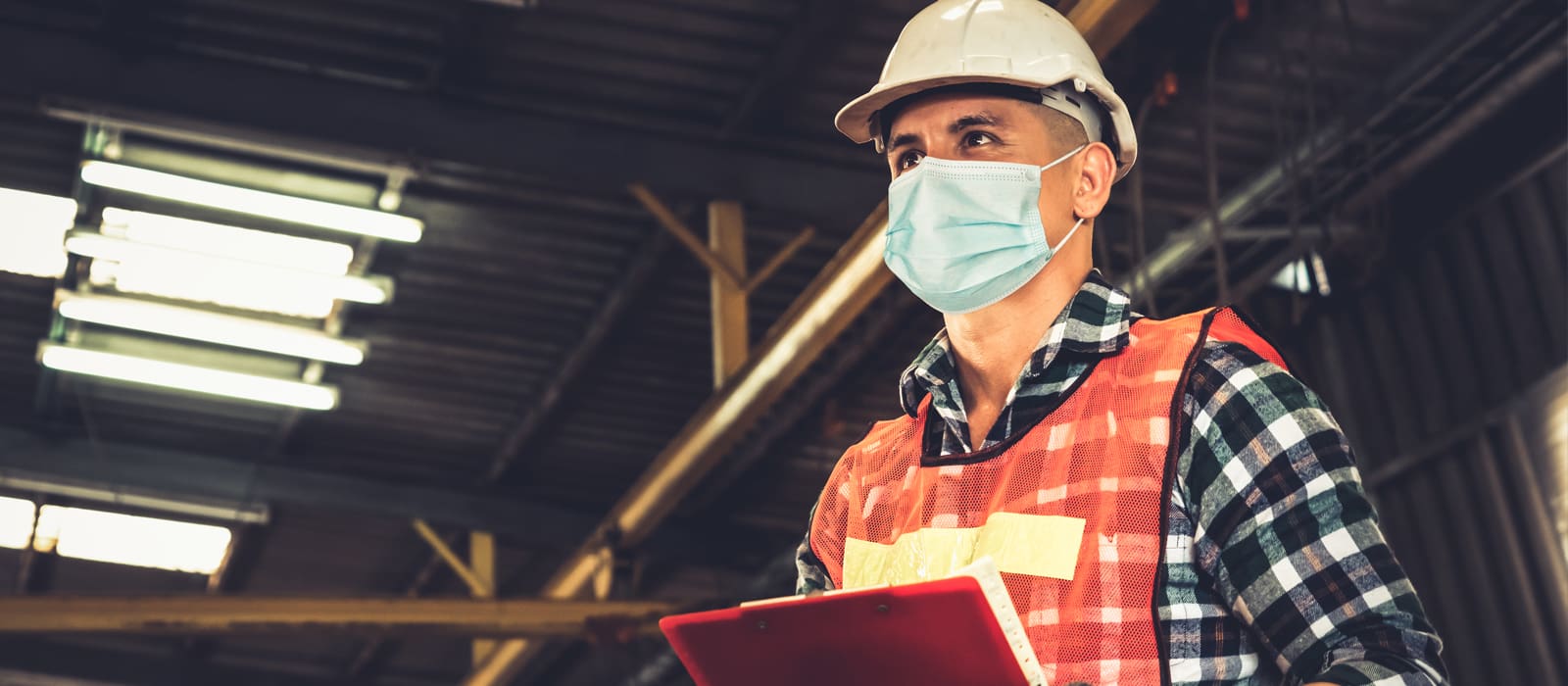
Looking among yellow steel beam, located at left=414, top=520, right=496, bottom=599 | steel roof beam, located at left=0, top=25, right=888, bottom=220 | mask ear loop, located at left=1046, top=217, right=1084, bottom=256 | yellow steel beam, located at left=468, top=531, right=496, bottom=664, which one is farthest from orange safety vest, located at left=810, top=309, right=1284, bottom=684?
yellow steel beam, located at left=468, top=531, right=496, bottom=664

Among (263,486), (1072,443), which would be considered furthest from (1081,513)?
(263,486)

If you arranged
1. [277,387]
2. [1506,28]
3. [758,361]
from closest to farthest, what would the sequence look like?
[1506,28] → [758,361] → [277,387]

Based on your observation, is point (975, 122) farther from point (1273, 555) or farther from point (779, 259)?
point (779, 259)

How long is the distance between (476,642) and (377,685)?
12.6 ft

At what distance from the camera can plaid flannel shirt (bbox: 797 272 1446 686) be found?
186cm

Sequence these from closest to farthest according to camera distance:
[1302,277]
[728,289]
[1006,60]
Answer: [1006,60] → [728,289] → [1302,277]

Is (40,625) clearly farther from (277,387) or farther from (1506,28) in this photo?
(1506,28)

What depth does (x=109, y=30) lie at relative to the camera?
26.9 ft

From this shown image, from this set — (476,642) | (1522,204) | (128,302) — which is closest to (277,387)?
(128,302)

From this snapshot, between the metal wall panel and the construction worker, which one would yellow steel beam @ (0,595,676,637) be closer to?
the metal wall panel

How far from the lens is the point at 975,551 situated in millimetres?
2209

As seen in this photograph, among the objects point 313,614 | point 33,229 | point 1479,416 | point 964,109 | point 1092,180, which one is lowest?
point 1092,180

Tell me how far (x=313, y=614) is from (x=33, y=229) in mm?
3700

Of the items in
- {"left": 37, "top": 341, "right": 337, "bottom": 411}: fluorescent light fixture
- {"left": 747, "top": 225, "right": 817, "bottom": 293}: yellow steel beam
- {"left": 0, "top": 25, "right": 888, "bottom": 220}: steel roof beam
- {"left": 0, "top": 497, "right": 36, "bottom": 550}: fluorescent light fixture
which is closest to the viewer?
{"left": 0, "top": 25, "right": 888, "bottom": 220}: steel roof beam
